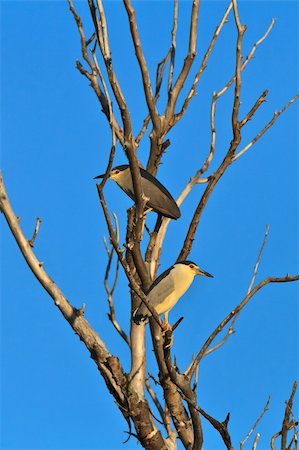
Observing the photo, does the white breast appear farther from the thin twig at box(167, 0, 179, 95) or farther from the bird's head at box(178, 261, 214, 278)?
the thin twig at box(167, 0, 179, 95)

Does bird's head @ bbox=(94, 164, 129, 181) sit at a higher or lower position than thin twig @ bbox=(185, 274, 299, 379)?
higher

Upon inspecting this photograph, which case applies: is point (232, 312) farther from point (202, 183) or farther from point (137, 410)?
point (202, 183)

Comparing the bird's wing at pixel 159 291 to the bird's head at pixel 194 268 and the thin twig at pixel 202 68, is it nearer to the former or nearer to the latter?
the bird's head at pixel 194 268

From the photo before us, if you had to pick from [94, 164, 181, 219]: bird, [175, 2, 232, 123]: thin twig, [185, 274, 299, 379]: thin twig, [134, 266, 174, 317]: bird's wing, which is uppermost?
[175, 2, 232, 123]: thin twig

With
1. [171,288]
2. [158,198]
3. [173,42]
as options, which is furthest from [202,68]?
[171,288]

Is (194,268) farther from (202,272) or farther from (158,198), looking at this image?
(158,198)

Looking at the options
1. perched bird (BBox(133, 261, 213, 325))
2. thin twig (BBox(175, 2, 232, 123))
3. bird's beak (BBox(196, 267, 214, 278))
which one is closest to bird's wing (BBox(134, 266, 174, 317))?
perched bird (BBox(133, 261, 213, 325))

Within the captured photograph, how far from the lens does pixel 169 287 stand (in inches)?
194

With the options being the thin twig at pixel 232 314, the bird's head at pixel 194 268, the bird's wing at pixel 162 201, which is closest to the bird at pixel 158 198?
the bird's wing at pixel 162 201

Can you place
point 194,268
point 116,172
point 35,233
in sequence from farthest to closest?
point 116,172 < point 194,268 < point 35,233

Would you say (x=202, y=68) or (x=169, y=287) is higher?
(x=202, y=68)

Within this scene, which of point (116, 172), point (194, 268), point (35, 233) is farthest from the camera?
point (116, 172)

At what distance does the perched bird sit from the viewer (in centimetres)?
472

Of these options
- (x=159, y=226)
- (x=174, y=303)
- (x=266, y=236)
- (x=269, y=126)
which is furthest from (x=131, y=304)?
(x=269, y=126)
